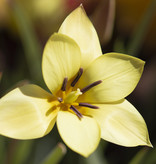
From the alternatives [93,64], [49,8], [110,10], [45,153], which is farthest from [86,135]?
[49,8]

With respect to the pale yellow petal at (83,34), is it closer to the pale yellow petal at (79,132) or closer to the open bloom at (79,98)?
the open bloom at (79,98)

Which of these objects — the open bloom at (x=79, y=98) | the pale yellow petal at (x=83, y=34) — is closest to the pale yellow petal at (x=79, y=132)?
the open bloom at (x=79, y=98)

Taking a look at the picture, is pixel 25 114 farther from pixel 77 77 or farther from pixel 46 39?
pixel 46 39

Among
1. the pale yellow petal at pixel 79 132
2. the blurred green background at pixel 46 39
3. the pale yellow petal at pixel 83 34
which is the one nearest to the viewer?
the pale yellow petal at pixel 79 132

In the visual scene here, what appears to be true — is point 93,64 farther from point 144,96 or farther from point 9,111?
point 144,96

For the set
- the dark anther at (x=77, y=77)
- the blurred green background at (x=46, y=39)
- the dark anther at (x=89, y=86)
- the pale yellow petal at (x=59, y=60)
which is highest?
the pale yellow petal at (x=59, y=60)

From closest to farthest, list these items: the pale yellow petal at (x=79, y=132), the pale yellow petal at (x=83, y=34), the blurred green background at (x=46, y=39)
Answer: the pale yellow petal at (x=79, y=132) < the pale yellow petal at (x=83, y=34) < the blurred green background at (x=46, y=39)

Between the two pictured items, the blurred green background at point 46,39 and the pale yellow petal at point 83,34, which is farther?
the blurred green background at point 46,39
